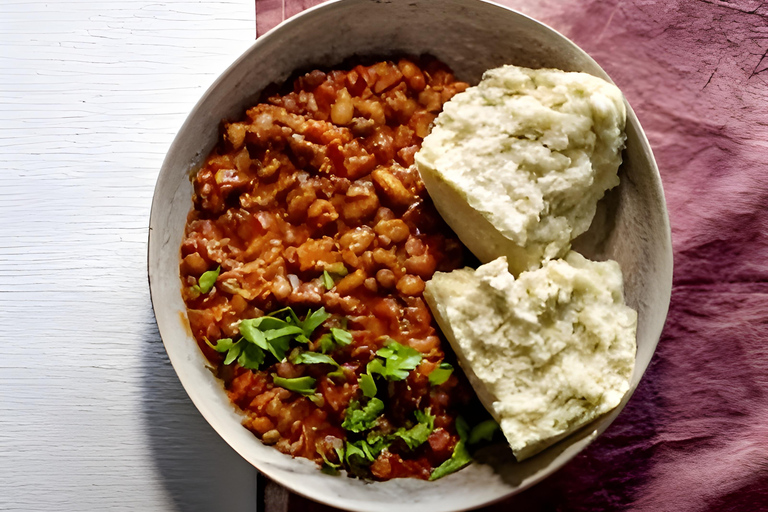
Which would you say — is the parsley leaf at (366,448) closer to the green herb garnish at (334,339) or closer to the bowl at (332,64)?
the bowl at (332,64)

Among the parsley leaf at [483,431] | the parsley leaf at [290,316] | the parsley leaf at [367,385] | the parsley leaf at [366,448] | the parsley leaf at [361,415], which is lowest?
the parsley leaf at [366,448]

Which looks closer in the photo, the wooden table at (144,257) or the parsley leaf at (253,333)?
the parsley leaf at (253,333)

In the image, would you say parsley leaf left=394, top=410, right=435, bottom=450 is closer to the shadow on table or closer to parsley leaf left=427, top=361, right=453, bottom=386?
parsley leaf left=427, top=361, right=453, bottom=386

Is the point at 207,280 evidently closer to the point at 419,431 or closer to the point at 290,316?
the point at 290,316

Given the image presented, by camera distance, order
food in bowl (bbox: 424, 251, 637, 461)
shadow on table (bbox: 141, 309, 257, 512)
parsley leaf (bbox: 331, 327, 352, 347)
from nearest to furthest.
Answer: food in bowl (bbox: 424, 251, 637, 461)
parsley leaf (bbox: 331, 327, 352, 347)
shadow on table (bbox: 141, 309, 257, 512)

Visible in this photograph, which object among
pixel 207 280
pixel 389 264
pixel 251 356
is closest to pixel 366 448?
pixel 251 356

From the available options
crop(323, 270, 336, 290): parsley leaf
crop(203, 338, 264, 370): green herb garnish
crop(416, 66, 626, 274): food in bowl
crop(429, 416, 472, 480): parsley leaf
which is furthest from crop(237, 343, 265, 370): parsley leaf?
crop(416, 66, 626, 274): food in bowl

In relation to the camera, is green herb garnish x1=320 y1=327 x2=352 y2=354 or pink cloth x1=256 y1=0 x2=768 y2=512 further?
pink cloth x1=256 y1=0 x2=768 y2=512

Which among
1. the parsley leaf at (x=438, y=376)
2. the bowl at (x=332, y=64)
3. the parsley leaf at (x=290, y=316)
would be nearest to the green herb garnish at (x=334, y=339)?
the parsley leaf at (x=290, y=316)
